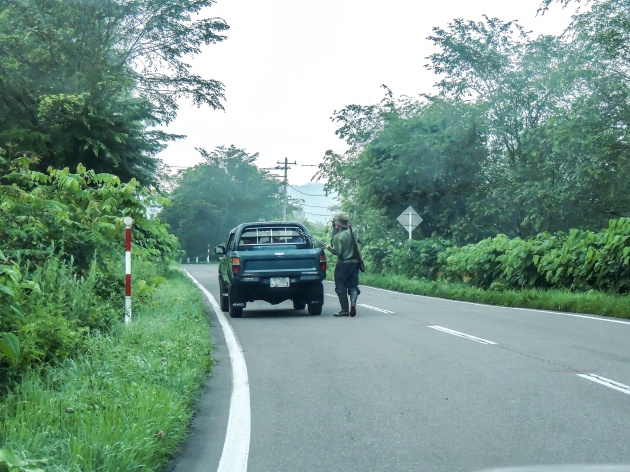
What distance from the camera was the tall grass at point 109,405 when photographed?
16.2 ft

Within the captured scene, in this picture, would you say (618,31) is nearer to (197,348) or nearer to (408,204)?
(408,204)

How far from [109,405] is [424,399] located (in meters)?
2.78

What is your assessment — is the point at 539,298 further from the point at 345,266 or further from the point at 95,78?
the point at 95,78

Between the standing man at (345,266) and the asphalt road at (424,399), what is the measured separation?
310 cm

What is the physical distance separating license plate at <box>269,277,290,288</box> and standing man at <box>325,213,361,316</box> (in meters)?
0.99

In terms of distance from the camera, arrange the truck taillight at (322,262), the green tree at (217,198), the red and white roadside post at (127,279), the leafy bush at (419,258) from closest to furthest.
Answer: the red and white roadside post at (127,279) → the truck taillight at (322,262) → the leafy bush at (419,258) → the green tree at (217,198)

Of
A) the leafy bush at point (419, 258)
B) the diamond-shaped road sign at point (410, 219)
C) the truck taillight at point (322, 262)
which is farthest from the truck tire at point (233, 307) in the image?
the diamond-shaped road sign at point (410, 219)

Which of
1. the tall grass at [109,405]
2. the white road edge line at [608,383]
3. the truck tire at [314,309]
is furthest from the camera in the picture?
the truck tire at [314,309]

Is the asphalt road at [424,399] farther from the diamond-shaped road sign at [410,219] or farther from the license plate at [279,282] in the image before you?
the diamond-shaped road sign at [410,219]

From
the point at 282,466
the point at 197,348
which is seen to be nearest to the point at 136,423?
the point at 282,466

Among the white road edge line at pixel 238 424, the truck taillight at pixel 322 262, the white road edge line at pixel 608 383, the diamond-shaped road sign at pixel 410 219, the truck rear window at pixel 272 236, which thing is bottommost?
the white road edge line at pixel 238 424

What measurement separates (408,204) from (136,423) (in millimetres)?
34456

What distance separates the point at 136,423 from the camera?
18.4 ft

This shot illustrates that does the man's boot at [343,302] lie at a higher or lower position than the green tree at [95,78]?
lower
